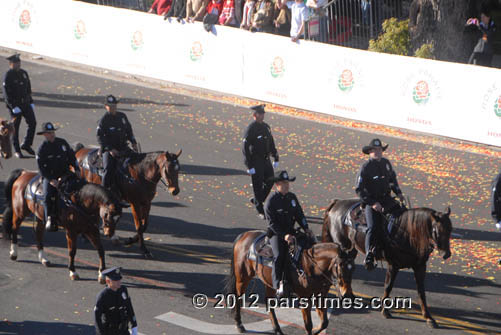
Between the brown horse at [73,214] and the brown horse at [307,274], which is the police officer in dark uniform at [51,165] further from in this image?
the brown horse at [307,274]

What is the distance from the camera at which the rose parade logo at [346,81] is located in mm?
25547

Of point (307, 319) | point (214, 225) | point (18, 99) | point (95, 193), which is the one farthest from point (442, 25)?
point (307, 319)

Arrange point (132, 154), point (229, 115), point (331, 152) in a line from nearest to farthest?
1. point (132, 154)
2. point (331, 152)
3. point (229, 115)

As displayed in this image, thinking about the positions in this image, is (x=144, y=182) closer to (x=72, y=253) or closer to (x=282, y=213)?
(x=72, y=253)

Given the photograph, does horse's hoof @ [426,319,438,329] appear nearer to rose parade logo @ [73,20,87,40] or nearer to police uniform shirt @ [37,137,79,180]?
police uniform shirt @ [37,137,79,180]

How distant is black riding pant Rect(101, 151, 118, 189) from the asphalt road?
1.20 metres

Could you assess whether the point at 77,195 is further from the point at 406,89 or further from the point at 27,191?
the point at 406,89

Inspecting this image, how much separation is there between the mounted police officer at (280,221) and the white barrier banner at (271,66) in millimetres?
11600

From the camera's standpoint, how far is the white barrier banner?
23.6 metres

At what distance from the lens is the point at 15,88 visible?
72.7 feet

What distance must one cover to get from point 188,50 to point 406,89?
841 cm

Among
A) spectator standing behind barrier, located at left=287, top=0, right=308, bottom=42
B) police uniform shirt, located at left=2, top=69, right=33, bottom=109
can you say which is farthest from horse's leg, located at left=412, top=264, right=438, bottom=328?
spectator standing behind barrier, located at left=287, top=0, right=308, bottom=42

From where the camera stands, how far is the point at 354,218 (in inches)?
588

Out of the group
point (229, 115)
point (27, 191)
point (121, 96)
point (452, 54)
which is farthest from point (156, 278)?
point (452, 54)
